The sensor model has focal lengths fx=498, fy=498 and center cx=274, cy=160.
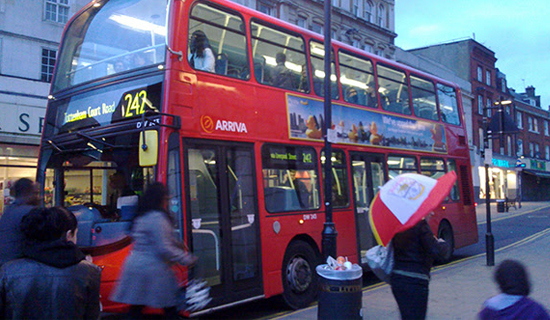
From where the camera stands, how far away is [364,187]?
10141 mm

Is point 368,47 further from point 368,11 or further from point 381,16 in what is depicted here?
point 381,16

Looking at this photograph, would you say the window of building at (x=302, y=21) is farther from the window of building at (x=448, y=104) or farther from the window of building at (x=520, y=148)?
the window of building at (x=520, y=148)

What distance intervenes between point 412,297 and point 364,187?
5815mm

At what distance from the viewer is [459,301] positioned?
26.5 feet

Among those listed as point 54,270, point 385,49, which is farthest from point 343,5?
point 54,270

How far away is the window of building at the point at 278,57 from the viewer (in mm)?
8156

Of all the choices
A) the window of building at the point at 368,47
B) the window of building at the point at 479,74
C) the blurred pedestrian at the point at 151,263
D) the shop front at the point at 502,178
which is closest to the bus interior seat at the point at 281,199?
the blurred pedestrian at the point at 151,263

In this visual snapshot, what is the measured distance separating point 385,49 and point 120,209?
104ft

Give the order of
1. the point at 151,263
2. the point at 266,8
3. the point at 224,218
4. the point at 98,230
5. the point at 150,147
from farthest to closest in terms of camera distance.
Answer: the point at 266,8 < the point at 224,218 < the point at 98,230 < the point at 150,147 < the point at 151,263

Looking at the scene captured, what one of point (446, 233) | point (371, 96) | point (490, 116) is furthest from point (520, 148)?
point (371, 96)

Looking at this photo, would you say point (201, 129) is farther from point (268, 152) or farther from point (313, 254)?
point (313, 254)

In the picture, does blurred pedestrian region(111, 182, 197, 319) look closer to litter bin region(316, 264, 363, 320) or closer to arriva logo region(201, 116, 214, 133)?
litter bin region(316, 264, 363, 320)

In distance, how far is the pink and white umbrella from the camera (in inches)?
168

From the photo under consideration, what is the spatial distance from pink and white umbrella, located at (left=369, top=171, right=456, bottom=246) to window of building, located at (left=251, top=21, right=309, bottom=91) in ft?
13.5
